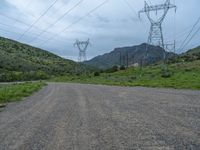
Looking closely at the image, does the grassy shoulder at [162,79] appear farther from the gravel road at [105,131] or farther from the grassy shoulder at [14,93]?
the gravel road at [105,131]

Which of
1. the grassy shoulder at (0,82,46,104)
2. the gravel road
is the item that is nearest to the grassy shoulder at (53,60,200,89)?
the grassy shoulder at (0,82,46,104)

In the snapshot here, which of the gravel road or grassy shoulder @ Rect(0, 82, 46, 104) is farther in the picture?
grassy shoulder @ Rect(0, 82, 46, 104)

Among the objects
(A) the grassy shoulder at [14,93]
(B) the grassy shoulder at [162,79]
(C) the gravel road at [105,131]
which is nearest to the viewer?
(C) the gravel road at [105,131]

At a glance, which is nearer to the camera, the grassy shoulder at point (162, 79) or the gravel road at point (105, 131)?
the gravel road at point (105, 131)

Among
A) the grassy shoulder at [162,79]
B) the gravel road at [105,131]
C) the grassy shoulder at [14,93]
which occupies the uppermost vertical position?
the grassy shoulder at [162,79]

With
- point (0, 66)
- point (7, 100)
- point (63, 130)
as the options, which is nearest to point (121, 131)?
point (63, 130)

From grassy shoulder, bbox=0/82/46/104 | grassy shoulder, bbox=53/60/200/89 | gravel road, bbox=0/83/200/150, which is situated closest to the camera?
gravel road, bbox=0/83/200/150

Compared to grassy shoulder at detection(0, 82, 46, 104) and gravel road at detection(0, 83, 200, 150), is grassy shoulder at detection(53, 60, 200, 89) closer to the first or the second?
grassy shoulder at detection(0, 82, 46, 104)

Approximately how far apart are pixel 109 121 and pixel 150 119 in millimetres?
1292

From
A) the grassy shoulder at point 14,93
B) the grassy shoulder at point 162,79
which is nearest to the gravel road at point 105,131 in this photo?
the grassy shoulder at point 14,93

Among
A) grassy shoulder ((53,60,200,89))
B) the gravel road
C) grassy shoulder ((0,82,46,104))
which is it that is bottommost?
the gravel road

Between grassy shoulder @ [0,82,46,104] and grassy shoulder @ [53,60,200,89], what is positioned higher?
grassy shoulder @ [53,60,200,89]

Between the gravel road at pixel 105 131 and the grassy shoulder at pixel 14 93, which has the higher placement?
the grassy shoulder at pixel 14 93

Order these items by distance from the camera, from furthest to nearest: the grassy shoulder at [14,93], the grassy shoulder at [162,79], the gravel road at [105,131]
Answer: the grassy shoulder at [162,79], the grassy shoulder at [14,93], the gravel road at [105,131]
